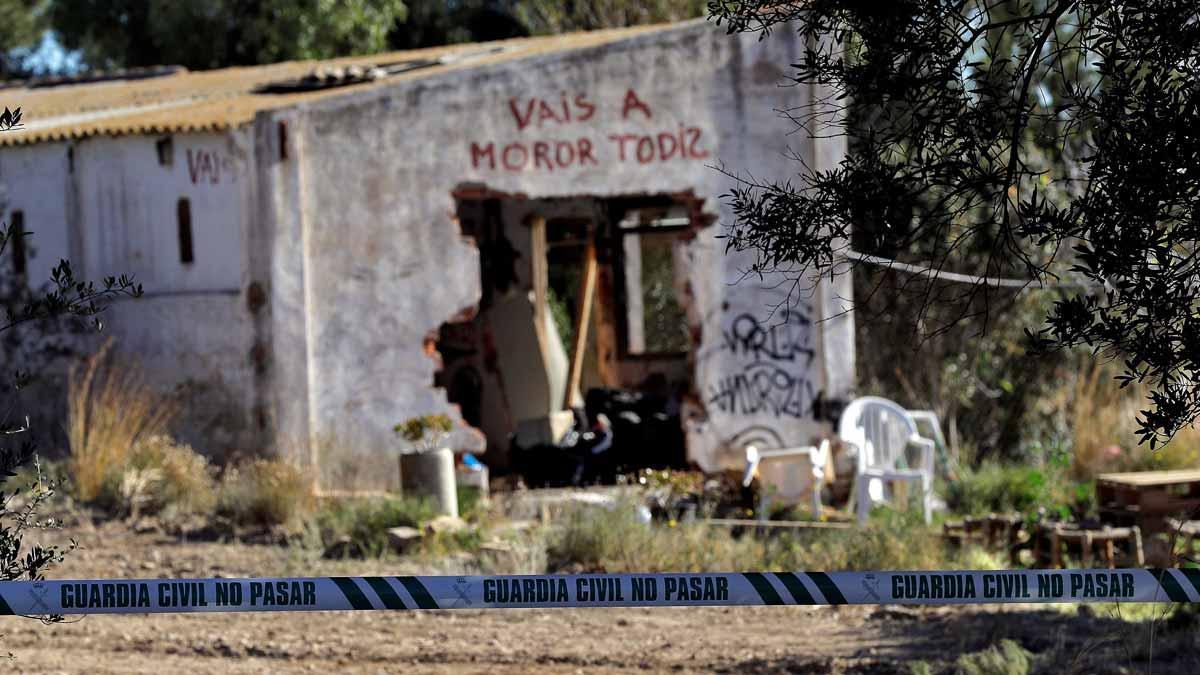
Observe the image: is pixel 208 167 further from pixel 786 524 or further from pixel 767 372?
pixel 786 524

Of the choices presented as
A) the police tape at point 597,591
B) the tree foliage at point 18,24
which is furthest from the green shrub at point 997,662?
the tree foliage at point 18,24

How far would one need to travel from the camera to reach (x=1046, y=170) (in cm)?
417

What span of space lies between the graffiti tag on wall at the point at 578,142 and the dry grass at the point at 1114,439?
4.11 metres

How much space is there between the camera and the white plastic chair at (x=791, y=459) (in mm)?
11086

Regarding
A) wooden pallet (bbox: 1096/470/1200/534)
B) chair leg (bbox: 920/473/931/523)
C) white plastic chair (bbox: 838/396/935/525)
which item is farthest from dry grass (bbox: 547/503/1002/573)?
wooden pallet (bbox: 1096/470/1200/534)

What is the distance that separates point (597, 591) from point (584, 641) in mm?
3558

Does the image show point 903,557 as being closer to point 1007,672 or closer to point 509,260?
point 1007,672

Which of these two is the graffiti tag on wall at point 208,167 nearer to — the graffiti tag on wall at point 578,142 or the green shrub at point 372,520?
the graffiti tag on wall at point 578,142

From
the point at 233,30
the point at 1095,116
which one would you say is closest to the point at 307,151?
the point at 1095,116

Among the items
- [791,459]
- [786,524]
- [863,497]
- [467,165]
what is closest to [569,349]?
[467,165]

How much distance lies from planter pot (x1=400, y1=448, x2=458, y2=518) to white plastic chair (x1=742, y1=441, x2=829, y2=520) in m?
2.36

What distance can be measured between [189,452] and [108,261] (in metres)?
2.50

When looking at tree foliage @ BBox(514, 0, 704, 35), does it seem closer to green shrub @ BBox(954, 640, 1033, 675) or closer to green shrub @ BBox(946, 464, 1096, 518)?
green shrub @ BBox(946, 464, 1096, 518)

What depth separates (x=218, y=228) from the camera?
1319 centimetres
